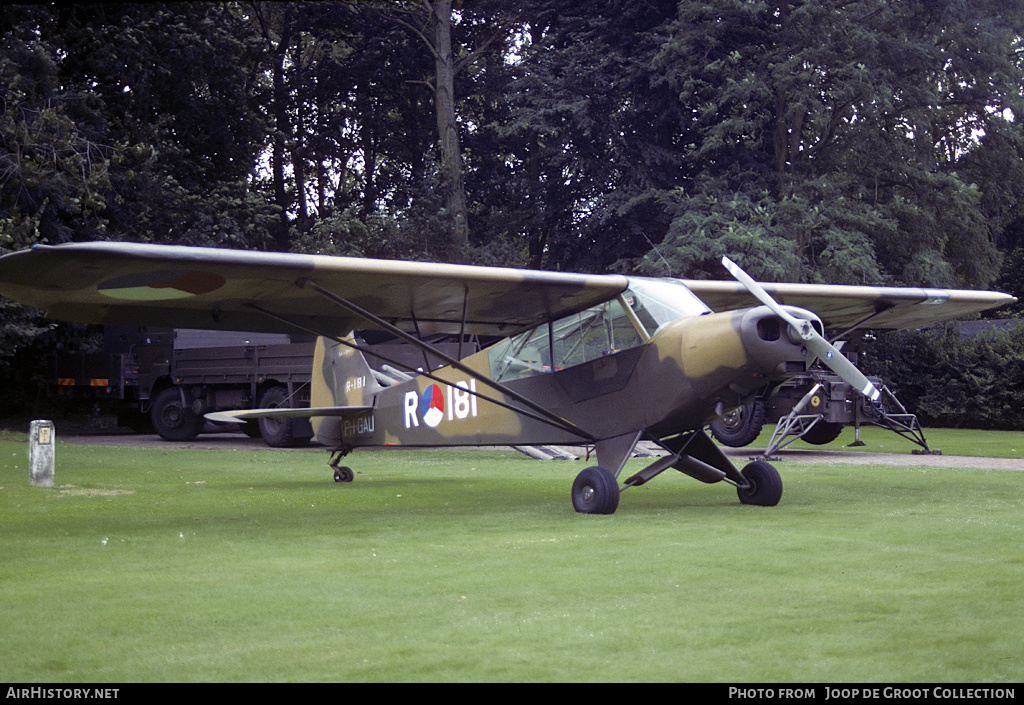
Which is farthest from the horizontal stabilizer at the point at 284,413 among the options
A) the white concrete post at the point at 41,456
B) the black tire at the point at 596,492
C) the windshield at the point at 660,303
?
the windshield at the point at 660,303

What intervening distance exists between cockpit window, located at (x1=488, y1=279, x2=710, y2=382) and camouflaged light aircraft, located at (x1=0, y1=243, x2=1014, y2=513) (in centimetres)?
2

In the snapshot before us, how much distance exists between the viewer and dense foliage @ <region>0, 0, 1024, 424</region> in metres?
27.8

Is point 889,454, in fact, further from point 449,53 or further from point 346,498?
point 449,53

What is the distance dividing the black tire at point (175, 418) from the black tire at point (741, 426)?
12.2 meters

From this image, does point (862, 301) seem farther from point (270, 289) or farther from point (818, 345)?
point (270, 289)

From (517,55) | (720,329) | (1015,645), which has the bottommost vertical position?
(1015,645)

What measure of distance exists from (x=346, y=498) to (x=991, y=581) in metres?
7.34

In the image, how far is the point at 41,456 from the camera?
42.4 feet

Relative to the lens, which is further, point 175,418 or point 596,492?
point 175,418

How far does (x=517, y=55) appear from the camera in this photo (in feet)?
133

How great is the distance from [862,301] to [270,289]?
7295 millimetres

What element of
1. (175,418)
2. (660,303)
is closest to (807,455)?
(660,303)

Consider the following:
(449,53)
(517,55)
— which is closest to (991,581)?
(449,53)

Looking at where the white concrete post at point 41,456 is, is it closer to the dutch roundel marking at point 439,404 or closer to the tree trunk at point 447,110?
the dutch roundel marking at point 439,404
